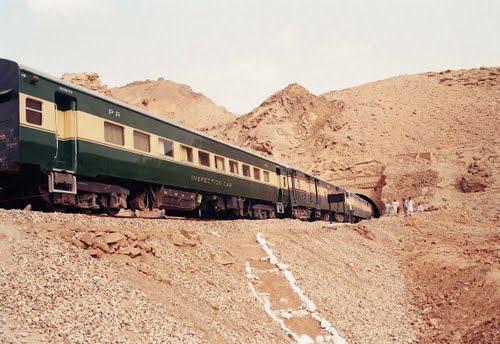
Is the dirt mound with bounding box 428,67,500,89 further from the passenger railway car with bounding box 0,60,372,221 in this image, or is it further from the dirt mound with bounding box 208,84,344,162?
the passenger railway car with bounding box 0,60,372,221

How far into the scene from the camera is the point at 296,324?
35.1 feet

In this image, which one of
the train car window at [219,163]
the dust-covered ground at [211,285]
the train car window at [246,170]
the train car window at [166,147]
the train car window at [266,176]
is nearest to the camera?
the dust-covered ground at [211,285]

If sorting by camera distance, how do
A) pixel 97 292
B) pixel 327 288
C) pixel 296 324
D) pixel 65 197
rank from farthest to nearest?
1. pixel 327 288
2. pixel 65 197
3. pixel 296 324
4. pixel 97 292

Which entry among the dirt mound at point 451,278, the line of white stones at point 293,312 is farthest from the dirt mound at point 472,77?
the line of white stones at point 293,312

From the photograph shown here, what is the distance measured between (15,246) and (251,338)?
478cm

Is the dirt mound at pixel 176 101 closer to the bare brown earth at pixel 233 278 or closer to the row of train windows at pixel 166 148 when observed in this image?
the bare brown earth at pixel 233 278

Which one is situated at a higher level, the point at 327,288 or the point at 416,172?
the point at 416,172

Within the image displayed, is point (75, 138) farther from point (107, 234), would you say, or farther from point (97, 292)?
point (97, 292)

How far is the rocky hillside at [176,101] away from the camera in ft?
360

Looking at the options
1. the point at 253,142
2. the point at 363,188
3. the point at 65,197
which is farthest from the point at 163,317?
the point at 253,142

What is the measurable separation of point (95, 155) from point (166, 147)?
3.44m

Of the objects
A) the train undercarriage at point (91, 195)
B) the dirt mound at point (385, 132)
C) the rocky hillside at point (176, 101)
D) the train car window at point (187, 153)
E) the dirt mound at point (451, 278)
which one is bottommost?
the dirt mound at point (451, 278)

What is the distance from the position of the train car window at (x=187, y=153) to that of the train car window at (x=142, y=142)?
1.96m

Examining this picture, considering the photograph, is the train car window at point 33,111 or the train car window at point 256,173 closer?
the train car window at point 33,111
